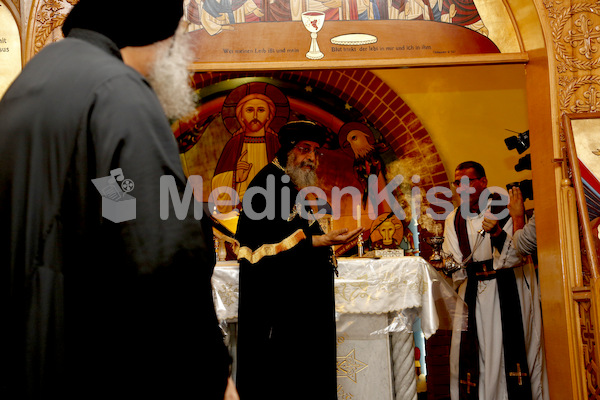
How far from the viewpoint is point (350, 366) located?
414cm

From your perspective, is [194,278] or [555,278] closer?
[194,278]

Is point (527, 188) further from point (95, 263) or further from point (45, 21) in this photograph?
point (95, 263)

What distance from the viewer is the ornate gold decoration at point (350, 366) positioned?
412cm

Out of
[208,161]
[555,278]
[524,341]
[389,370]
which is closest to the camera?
[555,278]

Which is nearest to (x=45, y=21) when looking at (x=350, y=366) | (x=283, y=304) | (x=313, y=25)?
(x=313, y=25)

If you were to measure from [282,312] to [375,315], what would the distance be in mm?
748

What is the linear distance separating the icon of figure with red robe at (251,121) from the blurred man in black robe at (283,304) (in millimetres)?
3141

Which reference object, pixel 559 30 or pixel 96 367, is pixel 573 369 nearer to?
pixel 559 30

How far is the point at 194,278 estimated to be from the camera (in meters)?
0.93

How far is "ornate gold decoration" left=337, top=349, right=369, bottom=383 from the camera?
13.5 ft

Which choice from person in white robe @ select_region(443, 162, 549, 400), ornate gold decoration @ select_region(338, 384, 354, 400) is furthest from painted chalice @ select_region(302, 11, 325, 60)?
ornate gold decoration @ select_region(338, 384, 354, 400)

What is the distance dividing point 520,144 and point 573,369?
2.49 meters

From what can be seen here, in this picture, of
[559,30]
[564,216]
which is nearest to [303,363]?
[564,216]

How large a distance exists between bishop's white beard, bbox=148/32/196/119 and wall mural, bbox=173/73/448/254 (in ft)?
17.9
